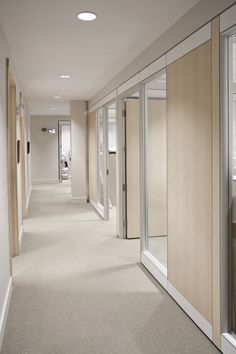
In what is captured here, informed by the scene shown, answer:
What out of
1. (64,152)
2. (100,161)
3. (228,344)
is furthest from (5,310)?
(64,152)

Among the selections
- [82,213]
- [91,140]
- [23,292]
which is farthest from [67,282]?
[91,140]

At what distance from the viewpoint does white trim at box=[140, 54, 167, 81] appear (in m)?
3.27

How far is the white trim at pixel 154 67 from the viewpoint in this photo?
327cm

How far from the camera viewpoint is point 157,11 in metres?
2.79

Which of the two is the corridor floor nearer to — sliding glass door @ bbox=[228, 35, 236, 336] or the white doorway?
sliding glass door @ bbox=[228, 35, 236, 336]

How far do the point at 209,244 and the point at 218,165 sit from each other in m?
0.56

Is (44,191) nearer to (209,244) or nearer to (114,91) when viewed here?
(114,91)

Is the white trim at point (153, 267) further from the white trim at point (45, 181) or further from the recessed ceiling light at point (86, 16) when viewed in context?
the white trim at point (45, 181)

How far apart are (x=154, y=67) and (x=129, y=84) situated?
3.26ft

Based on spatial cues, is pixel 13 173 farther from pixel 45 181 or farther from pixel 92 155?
pixel 45 181

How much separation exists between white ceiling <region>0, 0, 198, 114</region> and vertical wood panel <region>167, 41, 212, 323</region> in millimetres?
426

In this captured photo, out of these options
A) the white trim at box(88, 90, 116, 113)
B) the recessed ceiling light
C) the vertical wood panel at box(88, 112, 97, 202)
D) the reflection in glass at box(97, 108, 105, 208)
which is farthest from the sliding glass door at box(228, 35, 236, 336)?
the vertical wood panel at box(88, 112, 97, 202)

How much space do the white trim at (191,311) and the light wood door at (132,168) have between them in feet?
6.35

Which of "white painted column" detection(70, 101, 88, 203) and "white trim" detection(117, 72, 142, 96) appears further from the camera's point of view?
"white painted column" detection(70, 101, 88, 203)
